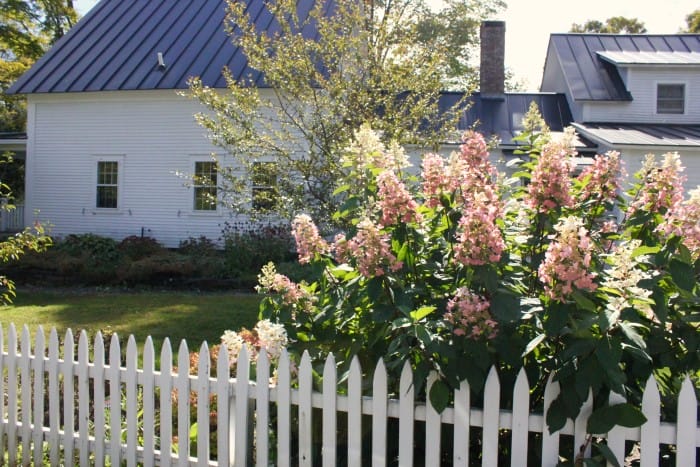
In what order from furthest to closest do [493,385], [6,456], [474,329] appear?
[6,456], [493,385], [474,329]

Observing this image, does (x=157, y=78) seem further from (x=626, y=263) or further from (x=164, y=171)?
(x=626, y=263)

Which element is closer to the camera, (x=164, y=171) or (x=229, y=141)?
(x=229, y=141)

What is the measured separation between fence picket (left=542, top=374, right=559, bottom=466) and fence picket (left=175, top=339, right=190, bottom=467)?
188 cm

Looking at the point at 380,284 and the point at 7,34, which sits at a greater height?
the point at 7,34

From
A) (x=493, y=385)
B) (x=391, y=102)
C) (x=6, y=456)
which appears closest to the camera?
(x=493, y=385)

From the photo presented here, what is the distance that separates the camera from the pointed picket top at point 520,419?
2836 mm

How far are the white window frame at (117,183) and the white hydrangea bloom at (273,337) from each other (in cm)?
1553

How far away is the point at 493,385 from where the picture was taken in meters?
2.88

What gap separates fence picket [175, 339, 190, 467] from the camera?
12.1 feet

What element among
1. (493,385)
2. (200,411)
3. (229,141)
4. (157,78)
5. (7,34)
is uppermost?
(7,34)

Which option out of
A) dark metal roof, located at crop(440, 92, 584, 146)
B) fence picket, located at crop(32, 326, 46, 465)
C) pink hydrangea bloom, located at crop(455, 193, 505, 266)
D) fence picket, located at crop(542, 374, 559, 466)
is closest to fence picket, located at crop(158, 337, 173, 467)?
fence picket, located at crop(32, 326, 46, 465)

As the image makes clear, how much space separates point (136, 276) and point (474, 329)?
35.8ft

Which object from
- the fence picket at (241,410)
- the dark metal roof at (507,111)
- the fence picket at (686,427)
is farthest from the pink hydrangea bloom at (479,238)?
the dark metal roof at (507,111)

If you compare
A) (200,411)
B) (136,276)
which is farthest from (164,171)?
(200,411)
